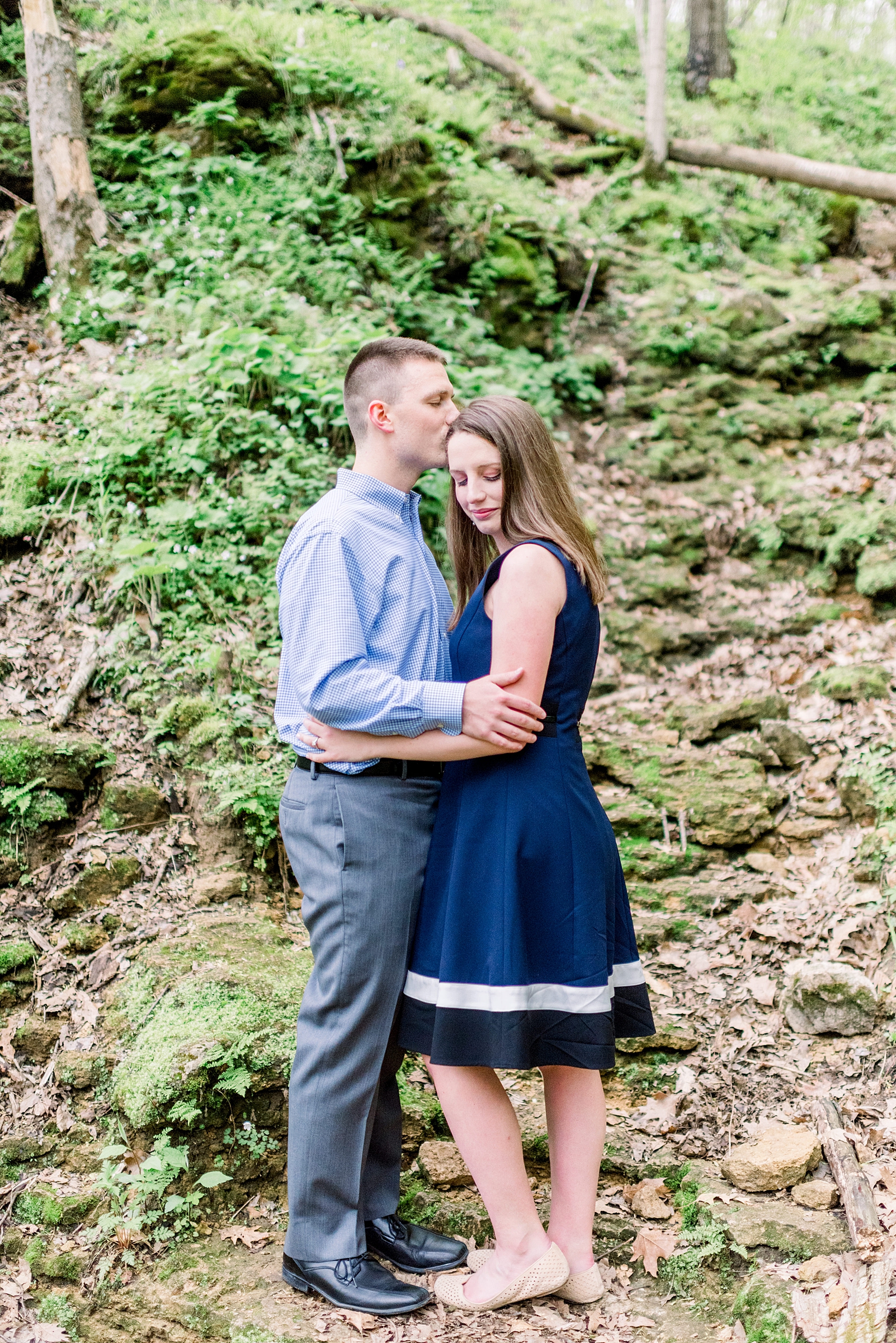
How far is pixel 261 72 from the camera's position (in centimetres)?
810

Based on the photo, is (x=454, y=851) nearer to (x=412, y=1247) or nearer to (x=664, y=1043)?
(x=412, y=1247)

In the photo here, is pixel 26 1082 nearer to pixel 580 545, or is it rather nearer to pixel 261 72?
pixel 580 545

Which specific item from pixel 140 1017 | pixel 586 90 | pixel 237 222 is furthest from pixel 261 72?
pixel 140 1017

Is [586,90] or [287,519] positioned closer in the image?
[287,519]

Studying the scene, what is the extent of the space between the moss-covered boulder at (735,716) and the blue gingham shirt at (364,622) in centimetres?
308

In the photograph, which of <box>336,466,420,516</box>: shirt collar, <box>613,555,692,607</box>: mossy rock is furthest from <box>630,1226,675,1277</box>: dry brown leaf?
<box>613,555,692,607</box>: mossy rock

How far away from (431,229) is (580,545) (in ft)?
21.2

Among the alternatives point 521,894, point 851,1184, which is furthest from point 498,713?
point 851,1184

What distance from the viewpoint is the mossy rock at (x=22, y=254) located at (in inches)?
277

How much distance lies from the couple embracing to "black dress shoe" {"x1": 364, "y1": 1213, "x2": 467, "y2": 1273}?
1 cm

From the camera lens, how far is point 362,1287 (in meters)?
2.70

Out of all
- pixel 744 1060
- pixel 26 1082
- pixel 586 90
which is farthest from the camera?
pixel 586 90

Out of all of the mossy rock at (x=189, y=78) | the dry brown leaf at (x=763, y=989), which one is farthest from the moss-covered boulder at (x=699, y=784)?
the mossy rock at (x=189, y=78)

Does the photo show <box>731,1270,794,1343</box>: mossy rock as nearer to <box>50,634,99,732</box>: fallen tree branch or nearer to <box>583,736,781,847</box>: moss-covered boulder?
<box>583,736,781,847</box>: moss-covered boulder
